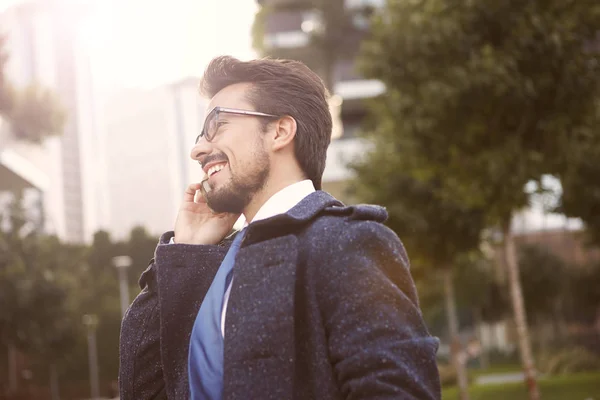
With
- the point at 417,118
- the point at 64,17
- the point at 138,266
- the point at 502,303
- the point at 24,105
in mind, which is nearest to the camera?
the point at 417,118

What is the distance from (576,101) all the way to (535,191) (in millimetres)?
1385

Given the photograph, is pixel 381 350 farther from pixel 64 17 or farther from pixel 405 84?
pixel 64 17

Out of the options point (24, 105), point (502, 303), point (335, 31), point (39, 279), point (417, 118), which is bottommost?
point (502, 303)

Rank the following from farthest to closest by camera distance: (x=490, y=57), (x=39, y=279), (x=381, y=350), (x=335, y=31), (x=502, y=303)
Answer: (x=502, y=303) < (x=335, y=31) < (x=39, y=279) < (x=490, y=57) < (x=381, y=350)

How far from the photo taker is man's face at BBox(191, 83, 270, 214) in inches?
91.1

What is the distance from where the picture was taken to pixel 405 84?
446 inches

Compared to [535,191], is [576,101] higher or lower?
higher

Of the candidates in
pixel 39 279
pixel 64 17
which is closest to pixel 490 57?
pixel 39 279

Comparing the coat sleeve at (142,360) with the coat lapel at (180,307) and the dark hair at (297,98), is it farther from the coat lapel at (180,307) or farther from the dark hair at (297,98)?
the dark hair at (297,98)

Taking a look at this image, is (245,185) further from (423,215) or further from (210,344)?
(423,215)

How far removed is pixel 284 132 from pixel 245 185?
183mm

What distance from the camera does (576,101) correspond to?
1072 cm

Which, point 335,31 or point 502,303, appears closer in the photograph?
point 335,31

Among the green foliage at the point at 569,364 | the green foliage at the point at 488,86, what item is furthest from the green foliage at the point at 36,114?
the green foliage at the point at 569,364
